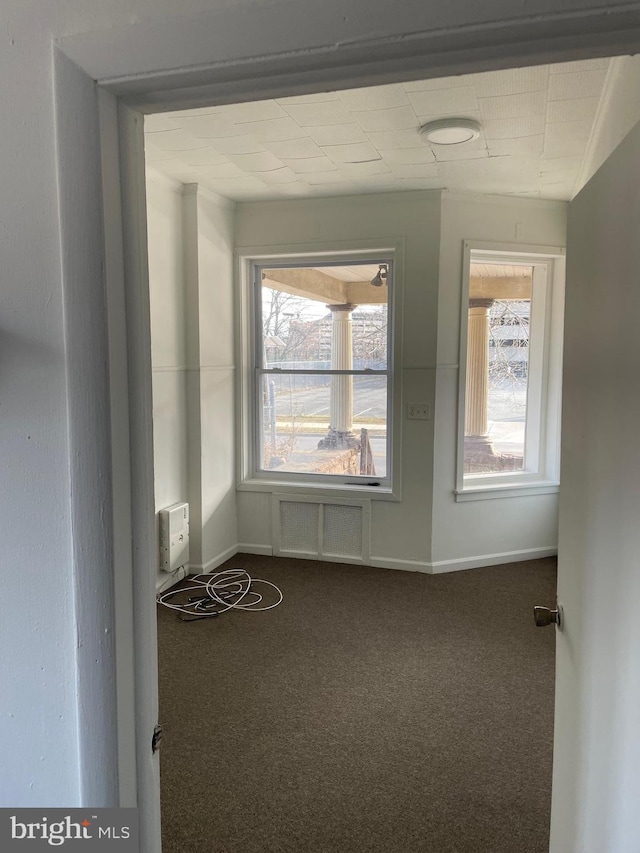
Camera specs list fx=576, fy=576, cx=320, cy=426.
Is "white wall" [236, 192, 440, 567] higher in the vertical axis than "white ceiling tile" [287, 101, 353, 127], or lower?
lower

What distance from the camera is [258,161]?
317 cm

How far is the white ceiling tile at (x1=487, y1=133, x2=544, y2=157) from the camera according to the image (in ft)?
9.37

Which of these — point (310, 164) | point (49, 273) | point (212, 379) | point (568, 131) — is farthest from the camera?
point (212, 379)

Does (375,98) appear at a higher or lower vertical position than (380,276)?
higher

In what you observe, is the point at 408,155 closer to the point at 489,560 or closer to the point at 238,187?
the point at 238,187

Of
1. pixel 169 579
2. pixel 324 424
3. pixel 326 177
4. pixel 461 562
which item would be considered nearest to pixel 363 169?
pixel 326 177

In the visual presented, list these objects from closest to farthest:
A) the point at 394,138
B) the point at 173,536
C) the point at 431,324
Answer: the point at 394,138 < the point at 173,536 < the point at 431,324

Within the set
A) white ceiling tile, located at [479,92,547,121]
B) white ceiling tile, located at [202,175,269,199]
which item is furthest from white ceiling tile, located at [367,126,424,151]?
white ceiling tile, located at [202,175,269,199]

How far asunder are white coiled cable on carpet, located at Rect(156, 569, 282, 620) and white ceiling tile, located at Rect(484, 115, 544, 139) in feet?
9.20

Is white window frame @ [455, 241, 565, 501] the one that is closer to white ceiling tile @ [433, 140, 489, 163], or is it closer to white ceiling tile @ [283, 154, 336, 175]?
white ceiling tile @ [433, 140, 489, 163]

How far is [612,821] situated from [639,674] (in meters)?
0.35

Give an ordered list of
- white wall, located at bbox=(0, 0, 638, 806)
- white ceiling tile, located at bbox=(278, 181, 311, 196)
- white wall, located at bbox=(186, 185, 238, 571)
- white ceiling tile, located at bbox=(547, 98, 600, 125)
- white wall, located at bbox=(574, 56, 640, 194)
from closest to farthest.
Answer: white wall, located at bbox=(0, 0, 638, 806)
white wall, located at bbox=(574, 56, 640, 194)
white ceiling tile, located at bbox=(547, 98, 600, 125)
white ceiling tile, located at bbox=(278, 181, 311, 196)
white wall, located at bbox=(186, 185, 238, 571)

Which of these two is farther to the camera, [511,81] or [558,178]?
[558,178]

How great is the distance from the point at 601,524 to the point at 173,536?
2.88 m
